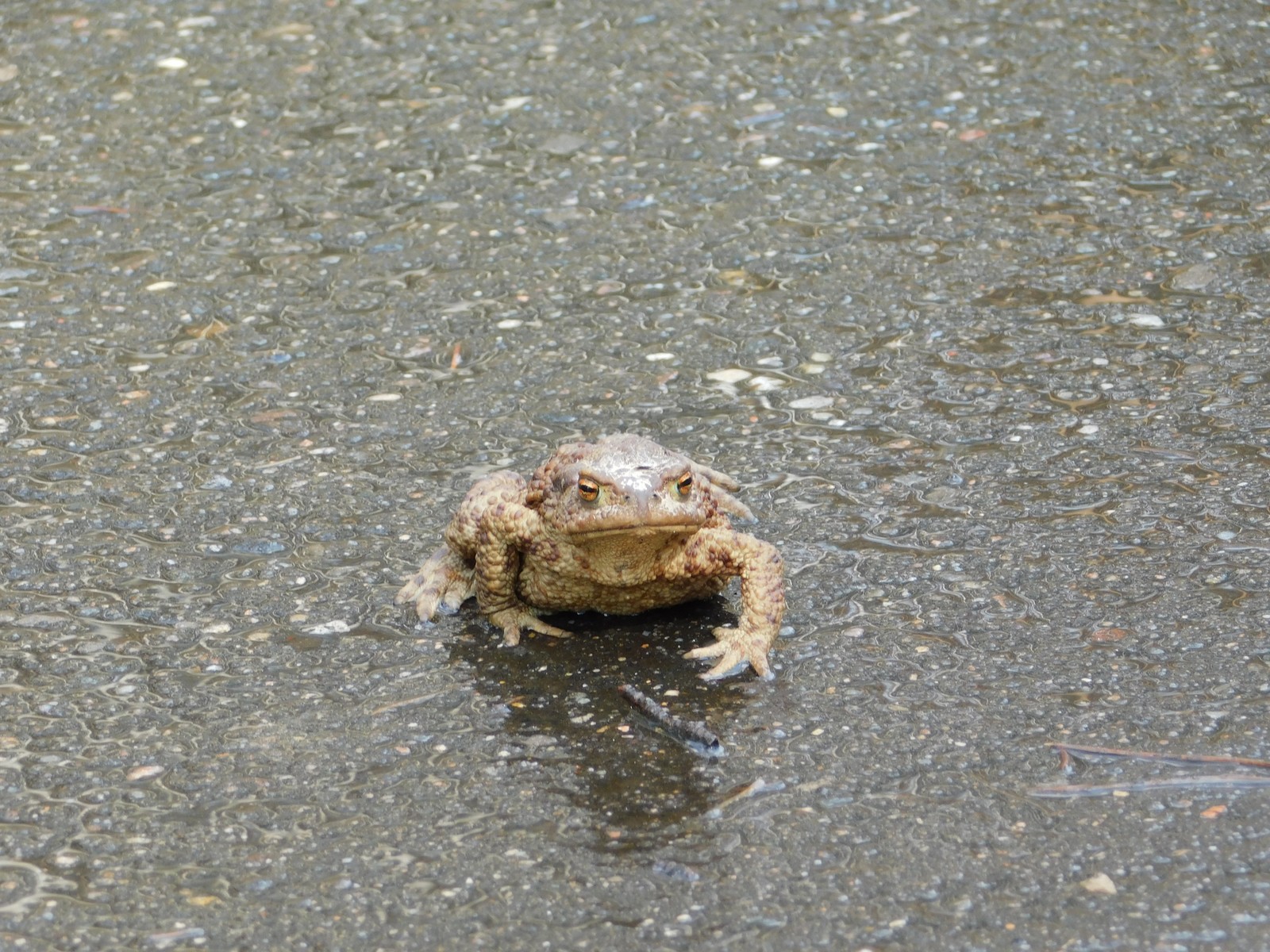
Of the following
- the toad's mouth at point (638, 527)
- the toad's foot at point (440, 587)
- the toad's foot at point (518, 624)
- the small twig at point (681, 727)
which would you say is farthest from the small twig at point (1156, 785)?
the toad's foot at point (440, 587)

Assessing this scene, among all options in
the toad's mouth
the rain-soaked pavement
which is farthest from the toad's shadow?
the toad's mouth

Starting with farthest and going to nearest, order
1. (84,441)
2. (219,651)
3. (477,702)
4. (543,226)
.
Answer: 1. (543,226)
2. (84,441)
3. (219,651)
4. (477,702)

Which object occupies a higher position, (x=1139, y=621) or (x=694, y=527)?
(x=694, y=527)

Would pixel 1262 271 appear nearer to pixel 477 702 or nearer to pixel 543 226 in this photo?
pixel 543 226

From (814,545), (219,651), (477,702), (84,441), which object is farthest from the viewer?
(84,441)

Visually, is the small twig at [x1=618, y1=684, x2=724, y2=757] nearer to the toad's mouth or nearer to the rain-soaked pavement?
the rain-soaked pavement

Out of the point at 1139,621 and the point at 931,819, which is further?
the point at 1139,621

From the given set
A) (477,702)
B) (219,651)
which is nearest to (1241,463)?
(477,702)

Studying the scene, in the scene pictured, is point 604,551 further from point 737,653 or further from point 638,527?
point 737,653
